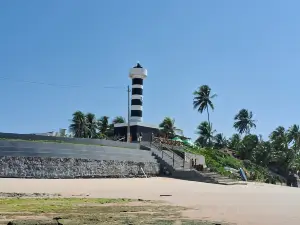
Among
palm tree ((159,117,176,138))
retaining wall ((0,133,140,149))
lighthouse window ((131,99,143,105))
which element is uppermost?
lighthouse window ((131,99,143,105))

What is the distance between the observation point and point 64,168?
76.4ft

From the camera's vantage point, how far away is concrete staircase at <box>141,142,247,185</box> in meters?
26.1

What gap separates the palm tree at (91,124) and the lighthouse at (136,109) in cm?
2034

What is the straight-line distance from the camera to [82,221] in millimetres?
7824

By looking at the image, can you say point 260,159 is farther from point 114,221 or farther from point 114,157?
point 114,221

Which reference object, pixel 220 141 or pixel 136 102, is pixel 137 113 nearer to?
pixel 136 102

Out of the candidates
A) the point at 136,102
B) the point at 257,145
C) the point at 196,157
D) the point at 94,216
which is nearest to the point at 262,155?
the point at 257,145

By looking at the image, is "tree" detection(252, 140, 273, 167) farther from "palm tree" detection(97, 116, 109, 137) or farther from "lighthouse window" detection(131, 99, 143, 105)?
"palm tree" detection(97, 116, 109, 137)

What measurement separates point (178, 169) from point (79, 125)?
41.9 metres

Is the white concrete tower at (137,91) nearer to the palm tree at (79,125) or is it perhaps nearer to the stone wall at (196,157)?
the stone wall at (196,157)

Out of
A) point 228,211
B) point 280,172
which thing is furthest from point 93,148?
point 280,172

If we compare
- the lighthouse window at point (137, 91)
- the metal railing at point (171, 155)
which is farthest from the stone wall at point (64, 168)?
the lighthouse window at point (137, 91)

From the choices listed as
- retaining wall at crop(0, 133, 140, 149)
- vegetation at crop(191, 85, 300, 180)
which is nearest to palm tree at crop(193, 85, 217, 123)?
vegetation at crop(191, 85, 300, 180)

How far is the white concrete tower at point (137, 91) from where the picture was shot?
4784cm
